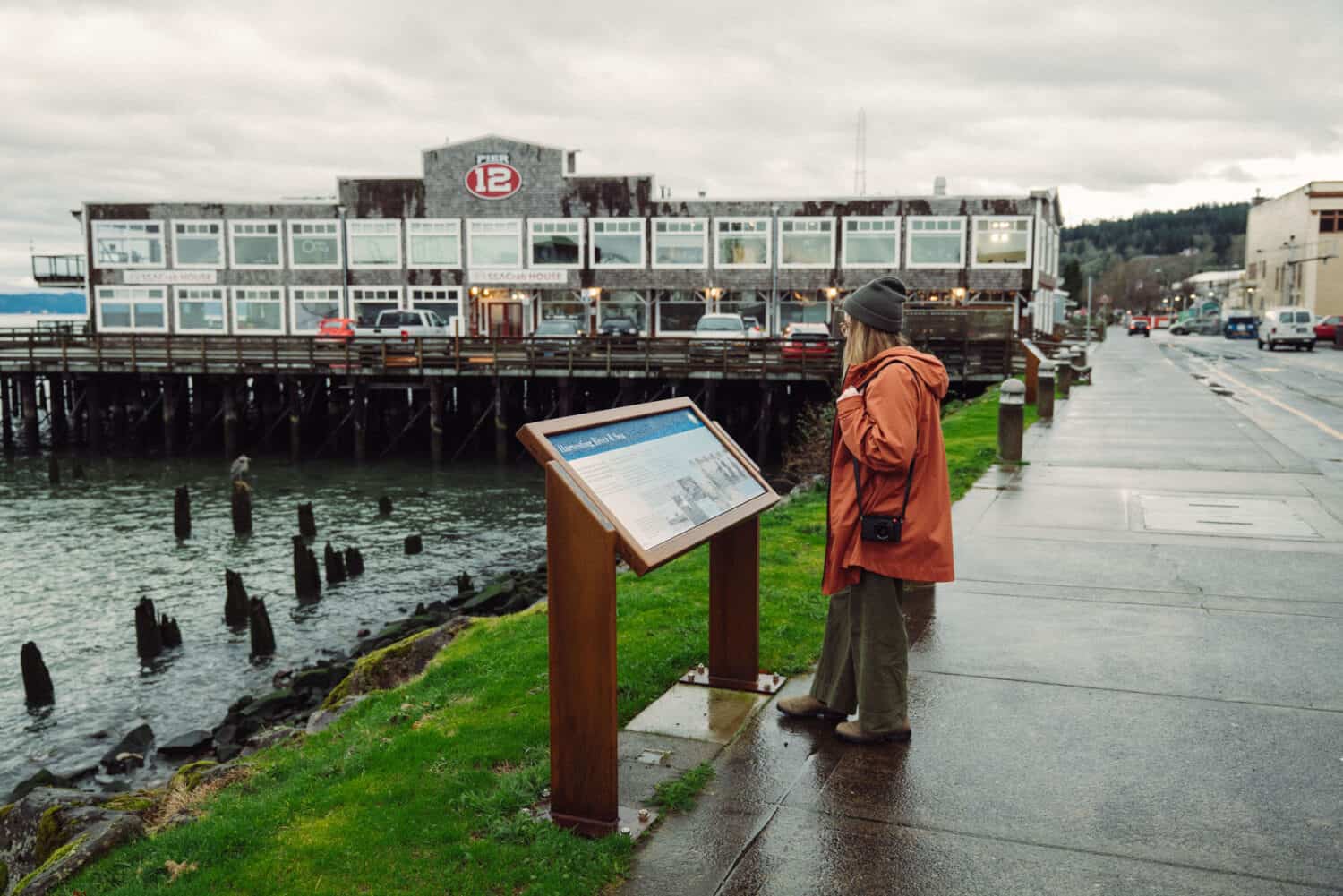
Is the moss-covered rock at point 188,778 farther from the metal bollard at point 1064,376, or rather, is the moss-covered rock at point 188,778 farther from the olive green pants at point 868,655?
the metal bollard at point 1064,376

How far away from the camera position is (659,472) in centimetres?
471

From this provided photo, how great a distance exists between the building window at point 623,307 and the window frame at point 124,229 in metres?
20.5

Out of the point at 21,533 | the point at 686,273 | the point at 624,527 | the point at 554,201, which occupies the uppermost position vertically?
the point at 554,201

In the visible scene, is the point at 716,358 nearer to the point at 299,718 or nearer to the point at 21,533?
the point at 21,533

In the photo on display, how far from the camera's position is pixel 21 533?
22.2m

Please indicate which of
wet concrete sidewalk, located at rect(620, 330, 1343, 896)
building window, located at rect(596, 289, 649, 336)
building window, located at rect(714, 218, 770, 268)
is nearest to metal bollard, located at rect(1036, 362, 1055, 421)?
wet concrete sidewalk, located at rect(620, 330, 1343, 896)

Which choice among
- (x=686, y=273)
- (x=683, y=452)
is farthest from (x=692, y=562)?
(x=686, y=273)

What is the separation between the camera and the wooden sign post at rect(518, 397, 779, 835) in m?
4.06

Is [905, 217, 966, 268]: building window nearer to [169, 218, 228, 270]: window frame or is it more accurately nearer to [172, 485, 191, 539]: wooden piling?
[169, 218, 228, 270]: window frame

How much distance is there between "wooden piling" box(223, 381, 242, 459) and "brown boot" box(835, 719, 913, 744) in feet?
110

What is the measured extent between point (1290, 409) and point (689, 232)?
29226mm

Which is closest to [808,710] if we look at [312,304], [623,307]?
[623,307]

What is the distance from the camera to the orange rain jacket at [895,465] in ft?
15.0

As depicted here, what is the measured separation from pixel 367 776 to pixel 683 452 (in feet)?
7.03
